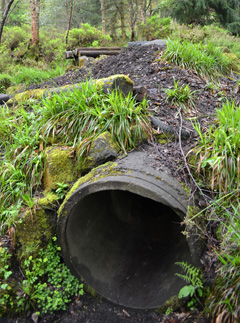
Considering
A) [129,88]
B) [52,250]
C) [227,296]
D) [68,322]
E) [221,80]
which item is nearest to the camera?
[227,296]

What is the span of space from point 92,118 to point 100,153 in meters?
0.56

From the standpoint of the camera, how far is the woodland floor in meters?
3.02

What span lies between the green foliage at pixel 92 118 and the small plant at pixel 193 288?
4.94 ft

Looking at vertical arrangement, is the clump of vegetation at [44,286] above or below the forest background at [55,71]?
below

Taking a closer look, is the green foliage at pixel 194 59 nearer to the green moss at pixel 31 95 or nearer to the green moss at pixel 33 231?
the green moss at pixel 31 95

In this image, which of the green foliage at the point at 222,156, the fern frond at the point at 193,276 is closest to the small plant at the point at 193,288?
the fern frond at the point at 193,276

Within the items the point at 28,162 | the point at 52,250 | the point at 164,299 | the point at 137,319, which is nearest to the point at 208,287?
the point at 164,299

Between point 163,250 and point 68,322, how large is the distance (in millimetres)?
1458

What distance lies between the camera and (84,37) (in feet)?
39.2

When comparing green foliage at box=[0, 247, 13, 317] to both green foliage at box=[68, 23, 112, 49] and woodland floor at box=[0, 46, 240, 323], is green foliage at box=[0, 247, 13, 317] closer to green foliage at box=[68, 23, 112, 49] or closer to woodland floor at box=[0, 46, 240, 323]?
woodland floor at box=[0, 46, 240, 323]

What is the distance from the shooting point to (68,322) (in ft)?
9.83

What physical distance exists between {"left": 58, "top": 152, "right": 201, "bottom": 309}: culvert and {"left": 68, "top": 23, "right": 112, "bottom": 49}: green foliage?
31.0 feet

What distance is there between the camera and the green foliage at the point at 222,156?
113 inches

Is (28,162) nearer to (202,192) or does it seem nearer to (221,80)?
(202,192)
